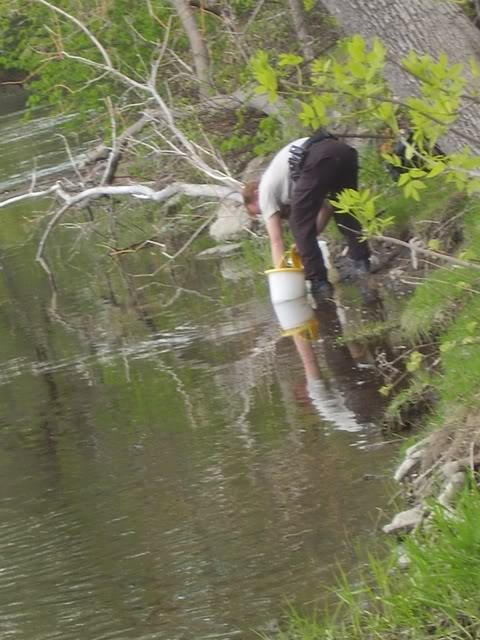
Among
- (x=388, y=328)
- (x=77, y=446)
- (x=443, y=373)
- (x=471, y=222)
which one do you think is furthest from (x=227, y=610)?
(x=471, y=222)

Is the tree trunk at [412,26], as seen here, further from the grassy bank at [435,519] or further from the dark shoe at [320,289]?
the dark shoe at [320,289]

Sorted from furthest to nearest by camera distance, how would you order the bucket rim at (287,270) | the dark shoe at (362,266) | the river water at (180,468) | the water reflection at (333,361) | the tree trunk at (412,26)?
the dark shoe at (362,266), the bucket rim at (287,270), the water reflection at (333,361), the tree trunk at (412,26), the river water at (180,468)

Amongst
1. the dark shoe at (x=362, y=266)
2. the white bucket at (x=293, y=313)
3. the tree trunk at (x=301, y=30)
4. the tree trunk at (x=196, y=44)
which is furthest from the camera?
the tree trunk at (x=196, y=44)

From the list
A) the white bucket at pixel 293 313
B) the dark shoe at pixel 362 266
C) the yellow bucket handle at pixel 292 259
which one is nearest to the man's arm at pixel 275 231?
the yellow bucket handle at pixel 292 259

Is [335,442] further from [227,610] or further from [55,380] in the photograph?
[55,380]

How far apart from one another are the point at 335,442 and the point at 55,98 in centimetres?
1108

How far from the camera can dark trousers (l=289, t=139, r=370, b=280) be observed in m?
9.67

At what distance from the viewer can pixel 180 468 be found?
22.5ft

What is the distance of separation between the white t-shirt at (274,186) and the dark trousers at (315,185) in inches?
4.5

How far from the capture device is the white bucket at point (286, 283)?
9.98 metres

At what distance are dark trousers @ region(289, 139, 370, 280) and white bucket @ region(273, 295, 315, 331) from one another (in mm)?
287

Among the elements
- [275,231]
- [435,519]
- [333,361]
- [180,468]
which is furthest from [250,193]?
[435,519]

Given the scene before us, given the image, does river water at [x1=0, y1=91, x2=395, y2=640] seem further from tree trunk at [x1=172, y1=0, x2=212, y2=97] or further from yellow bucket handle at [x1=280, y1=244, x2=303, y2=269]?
tree trunk at [x1=172, y1=0, x2=212, y2=97]

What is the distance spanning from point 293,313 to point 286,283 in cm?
27
